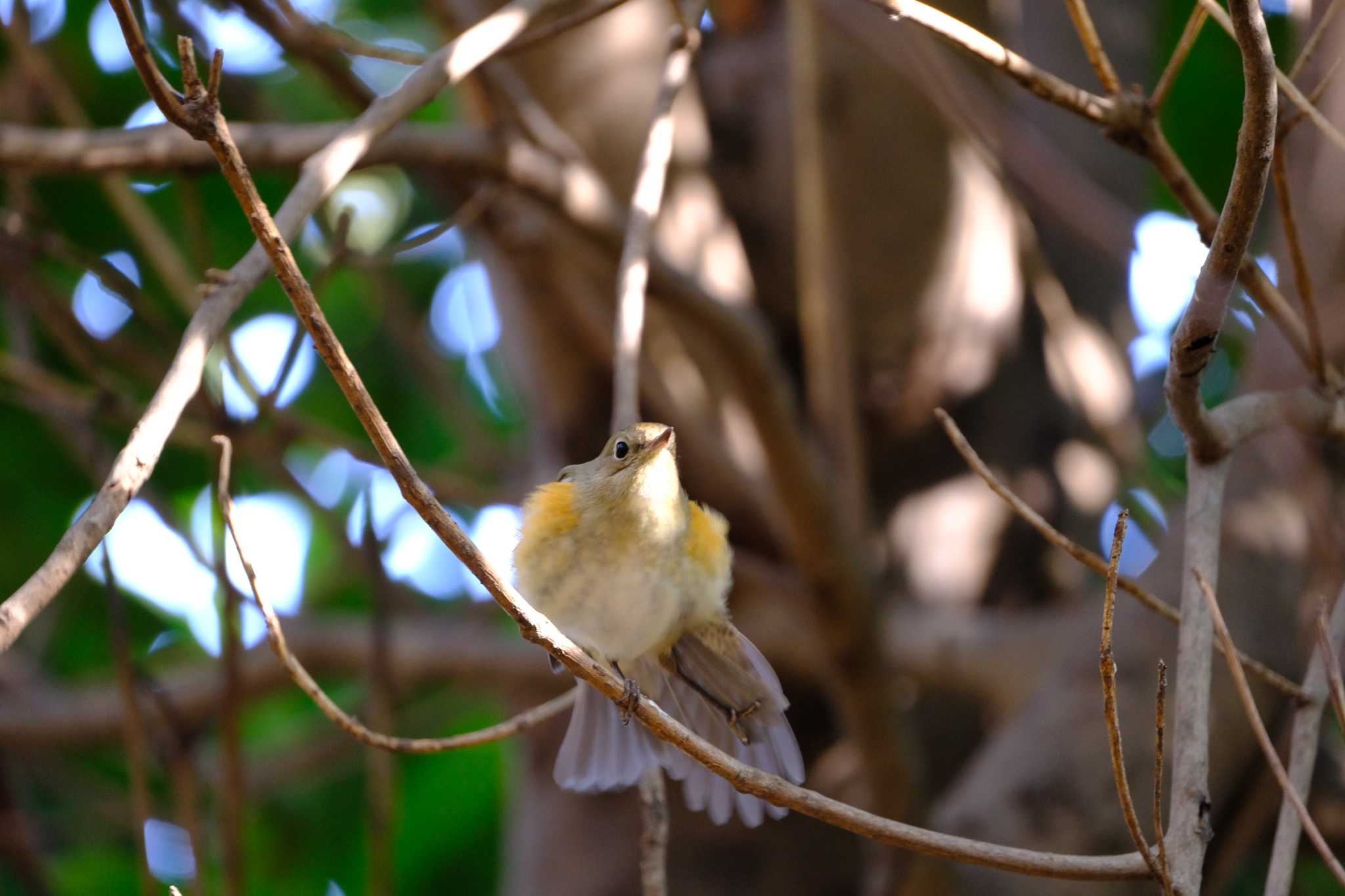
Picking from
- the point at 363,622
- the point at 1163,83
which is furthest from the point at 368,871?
the point at 1163,83

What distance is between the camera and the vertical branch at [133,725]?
8.30 ft

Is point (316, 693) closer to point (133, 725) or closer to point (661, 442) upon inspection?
point (661, 442)

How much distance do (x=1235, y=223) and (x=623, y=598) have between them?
1269 millimetres

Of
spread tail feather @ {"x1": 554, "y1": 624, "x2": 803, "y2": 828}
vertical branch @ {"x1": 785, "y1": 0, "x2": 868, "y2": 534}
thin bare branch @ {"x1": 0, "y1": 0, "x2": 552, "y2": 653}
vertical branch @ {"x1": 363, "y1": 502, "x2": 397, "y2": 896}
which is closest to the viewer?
thin bare branch @ {"x1": 0, "y1": 0, "x2": 552, "y2": 653}

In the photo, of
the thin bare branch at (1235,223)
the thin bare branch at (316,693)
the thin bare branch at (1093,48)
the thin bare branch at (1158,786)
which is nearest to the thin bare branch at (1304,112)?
the thin bare branch at (1093,48)

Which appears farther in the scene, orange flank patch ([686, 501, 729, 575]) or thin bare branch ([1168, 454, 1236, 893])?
orange flank patch ([686, 501, 729, 575])

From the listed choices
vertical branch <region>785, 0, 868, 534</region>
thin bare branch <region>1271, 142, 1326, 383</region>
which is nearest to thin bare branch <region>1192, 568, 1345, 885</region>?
thin bare branch <region>1271, 142, 1326, 383</region>

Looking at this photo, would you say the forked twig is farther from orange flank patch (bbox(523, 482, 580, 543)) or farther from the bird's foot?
orange flank patch (bbox(523, 482, 580, 543))

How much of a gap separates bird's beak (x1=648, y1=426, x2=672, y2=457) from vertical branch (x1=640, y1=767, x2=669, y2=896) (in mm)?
631

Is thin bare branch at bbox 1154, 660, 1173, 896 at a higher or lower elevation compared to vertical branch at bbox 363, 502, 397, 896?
higher

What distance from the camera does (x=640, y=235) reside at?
2.34m

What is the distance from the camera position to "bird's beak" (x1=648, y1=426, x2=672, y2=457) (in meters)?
2.43

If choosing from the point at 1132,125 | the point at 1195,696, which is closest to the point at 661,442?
the point at 1132,125

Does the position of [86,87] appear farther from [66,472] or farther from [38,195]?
[66,472]
